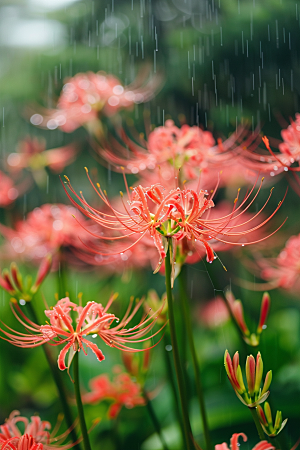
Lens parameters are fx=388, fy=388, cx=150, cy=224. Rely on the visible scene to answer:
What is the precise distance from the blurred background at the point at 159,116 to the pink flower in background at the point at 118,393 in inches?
2.4

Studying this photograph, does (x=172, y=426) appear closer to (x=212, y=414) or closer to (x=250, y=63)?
(x=212, y=414)

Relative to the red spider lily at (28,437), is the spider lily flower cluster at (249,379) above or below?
above

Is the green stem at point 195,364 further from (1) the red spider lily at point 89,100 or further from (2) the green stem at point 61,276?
(1) the red spider lily at point 89,100

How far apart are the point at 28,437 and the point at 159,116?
89 cm

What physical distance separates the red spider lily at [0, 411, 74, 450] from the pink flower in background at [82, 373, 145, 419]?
0.09 metres

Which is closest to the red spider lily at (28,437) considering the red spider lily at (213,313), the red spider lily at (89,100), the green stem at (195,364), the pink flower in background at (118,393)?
the pink flower in background at (118,393)

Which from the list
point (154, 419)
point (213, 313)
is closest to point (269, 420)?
point (154, 419)

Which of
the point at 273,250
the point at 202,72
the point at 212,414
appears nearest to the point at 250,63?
the point at 202,72

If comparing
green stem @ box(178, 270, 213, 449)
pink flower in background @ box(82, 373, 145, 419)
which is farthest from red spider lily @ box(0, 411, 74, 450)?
green stem @ box(178, 270, 213, 449)

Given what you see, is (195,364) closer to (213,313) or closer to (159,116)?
(213,313)

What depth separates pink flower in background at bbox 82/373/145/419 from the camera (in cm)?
58

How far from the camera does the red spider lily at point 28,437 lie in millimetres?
407

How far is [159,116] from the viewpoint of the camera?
3.63 ft

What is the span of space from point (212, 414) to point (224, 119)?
2.24ft
